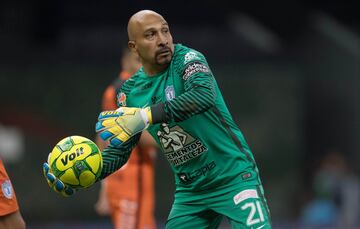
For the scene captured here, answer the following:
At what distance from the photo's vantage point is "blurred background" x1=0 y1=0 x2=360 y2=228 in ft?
58.0

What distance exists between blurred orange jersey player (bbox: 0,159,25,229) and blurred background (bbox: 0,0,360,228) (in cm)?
968

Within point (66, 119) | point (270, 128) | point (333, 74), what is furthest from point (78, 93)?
point (333, 74)

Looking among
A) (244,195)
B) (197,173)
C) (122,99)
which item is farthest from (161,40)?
(244,195)

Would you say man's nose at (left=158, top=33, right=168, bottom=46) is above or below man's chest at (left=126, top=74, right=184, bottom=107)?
above

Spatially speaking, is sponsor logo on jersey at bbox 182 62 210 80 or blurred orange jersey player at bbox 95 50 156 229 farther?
blurred orange jersey player at bbox 95 50 156 229

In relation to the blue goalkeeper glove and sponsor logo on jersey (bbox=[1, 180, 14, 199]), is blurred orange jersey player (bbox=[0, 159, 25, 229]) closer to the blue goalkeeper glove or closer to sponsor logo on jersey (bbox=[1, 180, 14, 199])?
sponsor logo on jersey (bbox=[1, 180, 14, 199])

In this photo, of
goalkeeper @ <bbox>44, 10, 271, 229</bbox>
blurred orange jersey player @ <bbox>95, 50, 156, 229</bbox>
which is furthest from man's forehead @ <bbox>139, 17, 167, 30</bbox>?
blurred orange jersey player @ <bbox>95, 50, 156, 229</bbox>

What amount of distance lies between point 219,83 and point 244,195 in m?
10.7

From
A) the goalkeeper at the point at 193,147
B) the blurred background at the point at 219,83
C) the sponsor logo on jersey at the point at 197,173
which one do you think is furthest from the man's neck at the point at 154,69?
the blurred background at the point at 219,83

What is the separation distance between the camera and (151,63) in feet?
23.5

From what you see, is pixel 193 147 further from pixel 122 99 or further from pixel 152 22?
pixel 152 22

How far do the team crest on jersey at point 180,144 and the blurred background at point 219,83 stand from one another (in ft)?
33.3

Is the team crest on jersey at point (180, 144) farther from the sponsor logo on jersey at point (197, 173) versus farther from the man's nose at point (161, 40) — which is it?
the man's nose at point (161, 40)

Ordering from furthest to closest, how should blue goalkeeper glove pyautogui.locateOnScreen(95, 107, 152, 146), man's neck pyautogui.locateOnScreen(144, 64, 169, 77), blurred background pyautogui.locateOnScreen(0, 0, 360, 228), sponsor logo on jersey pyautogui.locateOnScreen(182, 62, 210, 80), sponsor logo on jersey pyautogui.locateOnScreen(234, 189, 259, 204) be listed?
Result: blurred background pyautogui.locateOnScreen(0, 0, 360, 228) → man's neck pyautogui.locateOnScreen(144, 64, 169, 77) → sponsor logo on jersey pyautogui.locateOnScreen(234, 189, 259, 204) → sponsor logo on jersey pyautogui.locateOnScreen(182, 62, 210, 80) → blue goalkeeper glove pyautogui.locateOnScreen(95, 107, 152, 146)
